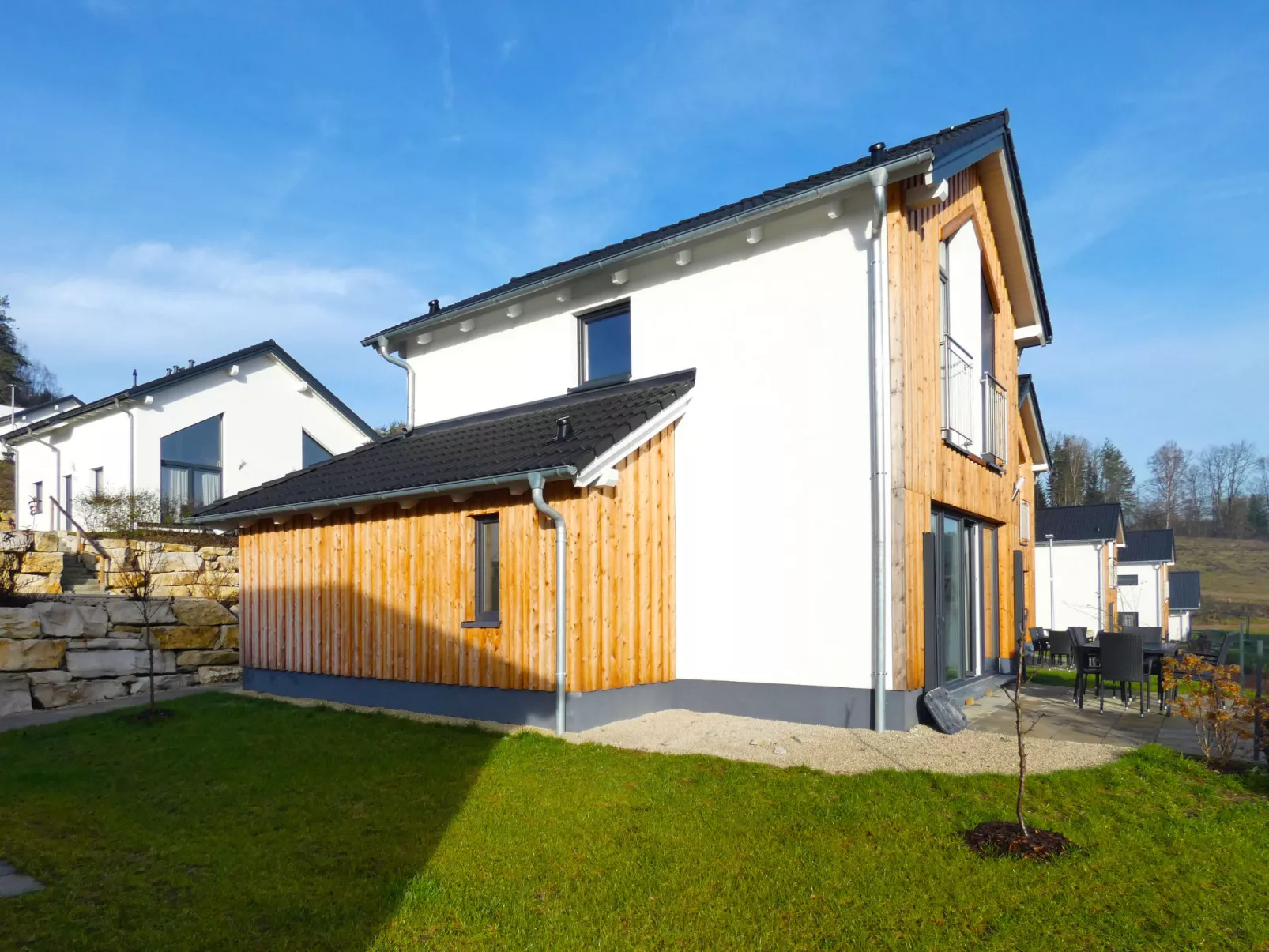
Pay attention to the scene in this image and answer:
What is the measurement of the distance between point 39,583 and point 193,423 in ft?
24.2

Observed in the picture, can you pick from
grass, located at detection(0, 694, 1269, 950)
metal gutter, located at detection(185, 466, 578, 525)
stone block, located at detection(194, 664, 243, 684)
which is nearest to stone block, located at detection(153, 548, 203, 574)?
stone block, located at detection(194, 664, 243, 684)

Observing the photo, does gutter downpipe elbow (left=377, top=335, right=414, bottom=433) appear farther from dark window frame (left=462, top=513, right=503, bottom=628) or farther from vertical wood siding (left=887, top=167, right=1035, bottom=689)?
vertical wood siding (left=887, top=167, right=1035, bottom=689)

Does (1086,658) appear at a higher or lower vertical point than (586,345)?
lower

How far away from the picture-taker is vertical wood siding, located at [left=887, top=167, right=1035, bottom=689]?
8234 mm

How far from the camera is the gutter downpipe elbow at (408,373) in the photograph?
44.0 ft

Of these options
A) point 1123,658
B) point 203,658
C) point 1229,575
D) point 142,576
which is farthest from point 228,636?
point 1229,575

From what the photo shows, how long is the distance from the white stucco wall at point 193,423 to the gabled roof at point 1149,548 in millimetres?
30877

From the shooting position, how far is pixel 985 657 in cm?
1175

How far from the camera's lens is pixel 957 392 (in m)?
10.6

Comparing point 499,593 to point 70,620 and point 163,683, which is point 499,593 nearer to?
point 70,620

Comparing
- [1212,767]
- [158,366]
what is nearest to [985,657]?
[1212,767]

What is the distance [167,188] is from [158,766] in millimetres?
10374

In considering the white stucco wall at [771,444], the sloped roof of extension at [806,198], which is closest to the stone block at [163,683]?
the sloped roof of extension at [806,198]

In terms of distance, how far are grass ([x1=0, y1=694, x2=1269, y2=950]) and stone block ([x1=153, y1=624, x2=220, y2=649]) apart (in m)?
5.10
